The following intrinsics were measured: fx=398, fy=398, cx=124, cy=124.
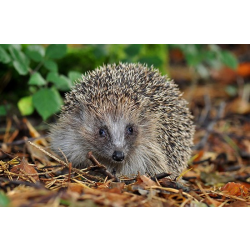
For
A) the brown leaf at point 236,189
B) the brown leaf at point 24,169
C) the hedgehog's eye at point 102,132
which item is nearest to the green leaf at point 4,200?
the brown leaf at point 24,169

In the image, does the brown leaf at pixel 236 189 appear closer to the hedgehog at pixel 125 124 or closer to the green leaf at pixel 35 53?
the hedgehog at pixel 125 124

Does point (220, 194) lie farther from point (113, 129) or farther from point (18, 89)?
point (18, 89)

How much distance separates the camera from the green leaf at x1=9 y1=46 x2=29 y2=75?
4.34m

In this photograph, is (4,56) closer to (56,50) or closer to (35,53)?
(35,53)

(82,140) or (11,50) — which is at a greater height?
(11,50)

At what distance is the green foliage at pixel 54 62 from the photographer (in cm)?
436

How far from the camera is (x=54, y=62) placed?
456 centimetres

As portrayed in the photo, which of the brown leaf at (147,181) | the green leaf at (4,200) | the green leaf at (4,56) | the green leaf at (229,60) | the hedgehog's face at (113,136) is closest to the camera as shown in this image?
the green leaf at (4,200)

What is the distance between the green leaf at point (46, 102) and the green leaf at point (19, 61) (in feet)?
0.97

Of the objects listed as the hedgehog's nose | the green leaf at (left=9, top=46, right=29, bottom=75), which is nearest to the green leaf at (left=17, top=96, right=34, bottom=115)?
the green leaf at (left=9, top=46, right=29, bottom=75)

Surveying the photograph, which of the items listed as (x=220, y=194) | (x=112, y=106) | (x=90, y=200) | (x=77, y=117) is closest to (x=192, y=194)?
(x=220, y=194)

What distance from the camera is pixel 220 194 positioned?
3.27m
